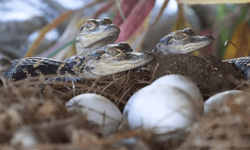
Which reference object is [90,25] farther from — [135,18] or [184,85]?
[135,18]

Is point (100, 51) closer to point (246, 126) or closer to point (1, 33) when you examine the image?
point (246, 126)

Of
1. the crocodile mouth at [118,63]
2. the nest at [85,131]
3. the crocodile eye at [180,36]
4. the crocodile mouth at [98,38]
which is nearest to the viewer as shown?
the nest at [85,131]

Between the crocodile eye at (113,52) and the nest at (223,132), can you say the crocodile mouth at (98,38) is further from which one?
the nest at (223,132)

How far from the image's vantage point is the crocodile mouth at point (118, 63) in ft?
2.64

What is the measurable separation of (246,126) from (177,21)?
1811mm

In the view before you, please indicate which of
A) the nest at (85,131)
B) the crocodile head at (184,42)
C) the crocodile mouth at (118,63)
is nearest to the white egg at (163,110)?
the nest at (85,131)

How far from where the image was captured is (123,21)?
204 cm

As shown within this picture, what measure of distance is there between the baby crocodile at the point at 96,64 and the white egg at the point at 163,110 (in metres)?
0.36

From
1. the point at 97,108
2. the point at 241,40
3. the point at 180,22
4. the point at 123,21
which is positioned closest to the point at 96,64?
the point at 97,108

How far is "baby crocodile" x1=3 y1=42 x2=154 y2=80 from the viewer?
0.82 m

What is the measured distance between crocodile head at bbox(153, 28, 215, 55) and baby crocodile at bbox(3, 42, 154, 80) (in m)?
0.14

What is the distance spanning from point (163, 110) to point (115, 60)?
44 centimetres

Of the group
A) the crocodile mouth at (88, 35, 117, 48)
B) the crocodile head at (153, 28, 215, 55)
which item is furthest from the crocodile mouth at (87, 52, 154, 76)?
the crocodile mouth at (88, 35, 117, 48)

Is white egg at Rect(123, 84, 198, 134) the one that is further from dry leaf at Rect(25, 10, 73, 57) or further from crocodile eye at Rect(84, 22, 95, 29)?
dry leaf at Rect(25, 10, 73, 57)
